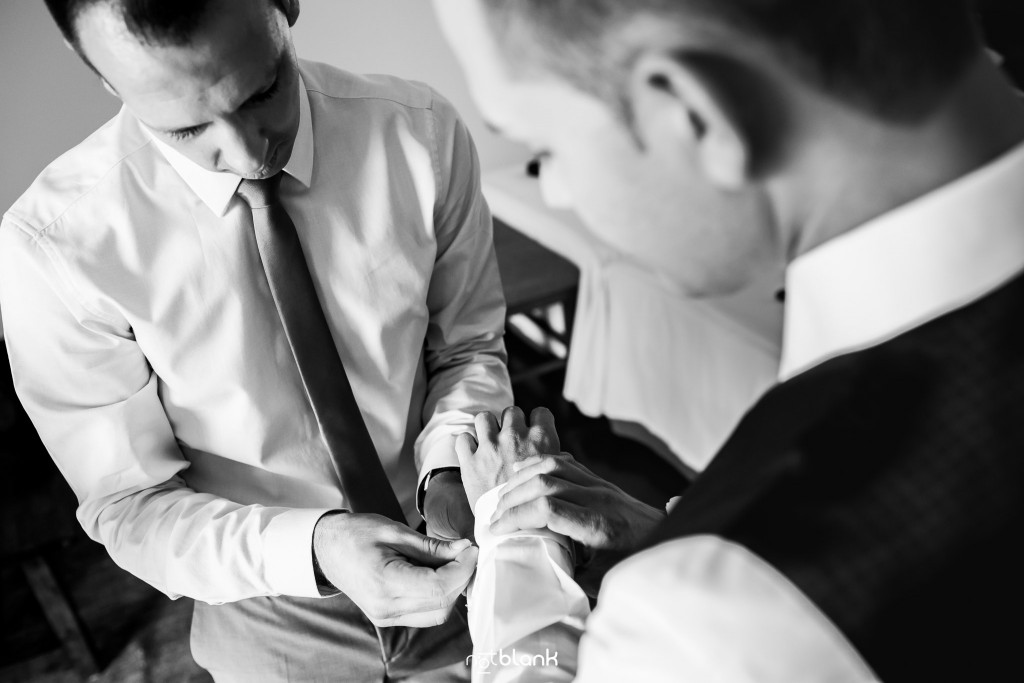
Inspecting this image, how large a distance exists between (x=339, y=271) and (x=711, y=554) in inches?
28.0

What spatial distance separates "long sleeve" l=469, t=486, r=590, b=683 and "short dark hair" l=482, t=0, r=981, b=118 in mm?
419

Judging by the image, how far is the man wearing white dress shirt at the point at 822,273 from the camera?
274 mm

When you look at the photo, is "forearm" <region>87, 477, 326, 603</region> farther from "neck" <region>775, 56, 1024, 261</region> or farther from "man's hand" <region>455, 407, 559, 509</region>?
"neck" <region>775, 56, 1024, 261</region>

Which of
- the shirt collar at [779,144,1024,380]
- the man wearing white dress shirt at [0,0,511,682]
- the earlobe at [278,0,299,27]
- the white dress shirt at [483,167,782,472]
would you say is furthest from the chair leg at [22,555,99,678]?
the shirt collar at [779,144,1024,380]

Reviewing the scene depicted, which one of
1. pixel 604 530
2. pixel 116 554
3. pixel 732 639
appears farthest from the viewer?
pixel 116 554

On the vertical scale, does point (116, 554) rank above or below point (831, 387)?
below

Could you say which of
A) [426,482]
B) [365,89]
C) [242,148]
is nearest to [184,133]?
[242,148]

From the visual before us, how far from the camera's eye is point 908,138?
292 millimetres

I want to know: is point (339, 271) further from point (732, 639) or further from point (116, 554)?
point (732, 639)

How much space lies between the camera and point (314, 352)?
33.7 inches

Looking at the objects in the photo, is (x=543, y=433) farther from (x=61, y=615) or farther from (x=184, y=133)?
(x=61, y=615)

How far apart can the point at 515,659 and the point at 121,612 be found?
149cm

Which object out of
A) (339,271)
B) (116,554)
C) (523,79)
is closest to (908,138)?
(523,79)

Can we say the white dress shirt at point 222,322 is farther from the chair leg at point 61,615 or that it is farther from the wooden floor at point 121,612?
the wooden floor at point 121,612
